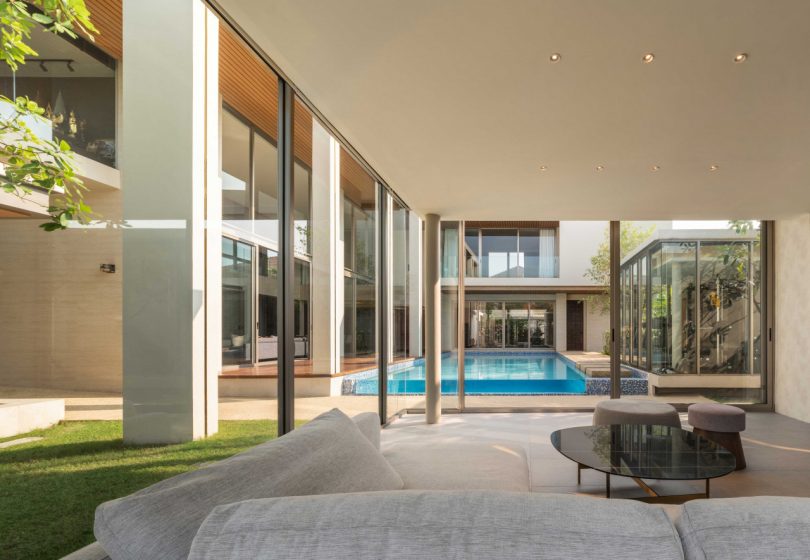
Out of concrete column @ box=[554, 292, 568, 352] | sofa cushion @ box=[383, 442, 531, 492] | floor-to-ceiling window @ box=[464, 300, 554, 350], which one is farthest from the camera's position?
floor-to-ceiling window @ box=[464, 300, 554, 350]

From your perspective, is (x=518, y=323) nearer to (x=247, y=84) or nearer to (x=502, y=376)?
(x=502, y=376)

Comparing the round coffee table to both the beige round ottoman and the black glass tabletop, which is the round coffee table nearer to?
the black glass tabletop

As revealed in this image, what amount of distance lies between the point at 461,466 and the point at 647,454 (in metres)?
1.40

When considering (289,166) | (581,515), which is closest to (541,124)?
(289,166)

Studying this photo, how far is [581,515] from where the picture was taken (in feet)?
2.67

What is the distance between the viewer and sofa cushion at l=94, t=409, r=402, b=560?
1.00 metres

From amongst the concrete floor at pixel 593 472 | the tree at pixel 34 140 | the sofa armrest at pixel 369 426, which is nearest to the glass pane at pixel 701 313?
the concrete floor at pixel 593 472

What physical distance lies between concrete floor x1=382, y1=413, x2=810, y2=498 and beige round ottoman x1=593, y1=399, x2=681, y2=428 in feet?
1.61

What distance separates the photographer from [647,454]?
3021 mm

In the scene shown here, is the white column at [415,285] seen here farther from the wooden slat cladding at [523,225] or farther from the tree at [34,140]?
the tree at [34,140]

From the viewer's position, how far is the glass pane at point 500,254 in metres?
8.03

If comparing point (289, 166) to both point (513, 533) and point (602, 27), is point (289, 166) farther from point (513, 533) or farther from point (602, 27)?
point (513, 533)

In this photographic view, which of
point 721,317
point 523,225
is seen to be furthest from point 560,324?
point 721,317

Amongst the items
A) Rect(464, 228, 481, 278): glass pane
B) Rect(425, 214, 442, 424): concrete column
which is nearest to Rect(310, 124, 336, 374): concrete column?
Rect(425, 214, 442, 424): concrete column
